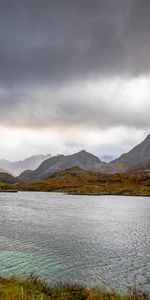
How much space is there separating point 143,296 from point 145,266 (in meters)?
16.7

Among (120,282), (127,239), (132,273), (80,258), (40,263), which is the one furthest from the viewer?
(127,239)

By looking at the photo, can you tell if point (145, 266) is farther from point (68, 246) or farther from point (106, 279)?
point (68, 246)

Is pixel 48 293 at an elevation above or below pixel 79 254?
above

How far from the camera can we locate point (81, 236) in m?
63.8

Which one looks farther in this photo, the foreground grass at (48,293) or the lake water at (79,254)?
the lake water at (79,254)

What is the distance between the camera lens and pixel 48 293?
26.0 m

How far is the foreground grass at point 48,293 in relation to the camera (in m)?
24.0

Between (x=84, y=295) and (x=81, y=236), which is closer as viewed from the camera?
(x=84, y=295)

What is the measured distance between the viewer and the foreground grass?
2401 cm

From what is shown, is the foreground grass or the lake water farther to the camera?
the lake water

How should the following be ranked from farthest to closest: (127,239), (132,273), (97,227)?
(97,227) → (127,239) → (132,273)

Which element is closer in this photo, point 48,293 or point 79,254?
point 48,293

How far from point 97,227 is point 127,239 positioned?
678 inches

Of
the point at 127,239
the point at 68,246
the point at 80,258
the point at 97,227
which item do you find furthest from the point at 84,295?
the point at 97,227
